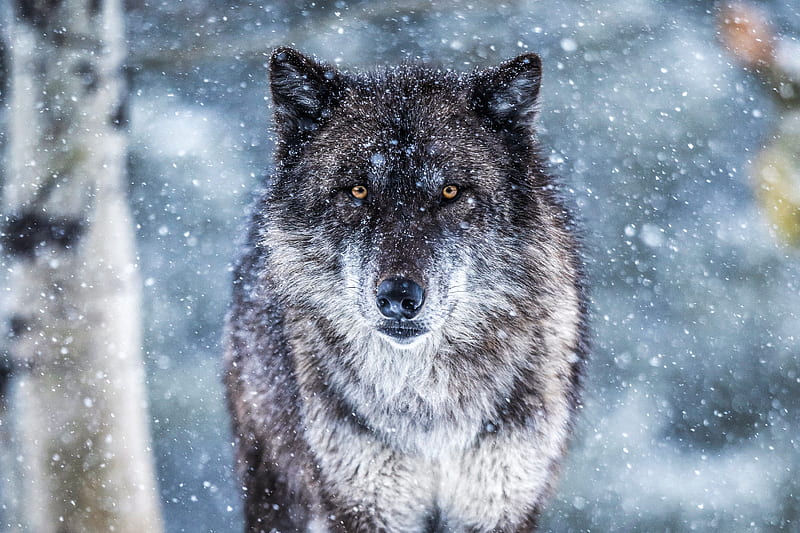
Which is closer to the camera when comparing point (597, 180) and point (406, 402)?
point (406, 402)

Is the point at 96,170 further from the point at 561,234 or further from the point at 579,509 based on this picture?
the point at 579,509

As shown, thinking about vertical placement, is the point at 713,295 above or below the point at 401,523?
below

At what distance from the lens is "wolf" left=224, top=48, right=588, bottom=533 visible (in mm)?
2270

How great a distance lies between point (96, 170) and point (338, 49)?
1.68 meters

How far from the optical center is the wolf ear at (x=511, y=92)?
2375 mm

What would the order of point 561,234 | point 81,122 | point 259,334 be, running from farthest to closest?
point 81,122
point 259,334
point 561,234

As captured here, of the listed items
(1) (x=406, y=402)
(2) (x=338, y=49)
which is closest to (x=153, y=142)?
(2) (x=338, y=49)

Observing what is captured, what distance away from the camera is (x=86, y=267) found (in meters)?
3.96

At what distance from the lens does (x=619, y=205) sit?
415 centimetres

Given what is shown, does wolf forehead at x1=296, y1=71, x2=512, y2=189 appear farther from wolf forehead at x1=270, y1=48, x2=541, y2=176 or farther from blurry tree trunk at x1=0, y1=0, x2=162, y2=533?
blurry tree trunk at x1=0, y1=0, x2=162, y2=533

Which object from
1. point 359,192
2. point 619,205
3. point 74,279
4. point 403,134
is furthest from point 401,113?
point 74,279

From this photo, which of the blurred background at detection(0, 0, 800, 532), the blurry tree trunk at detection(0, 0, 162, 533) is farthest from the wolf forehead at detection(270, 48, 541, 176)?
the blurry tree trunk at detection(0, 0, 162, 533)

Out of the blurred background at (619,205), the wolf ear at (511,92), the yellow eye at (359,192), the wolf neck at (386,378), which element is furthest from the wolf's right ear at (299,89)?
the blurred background at (619,205)

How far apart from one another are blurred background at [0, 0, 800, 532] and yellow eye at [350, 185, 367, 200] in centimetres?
170
